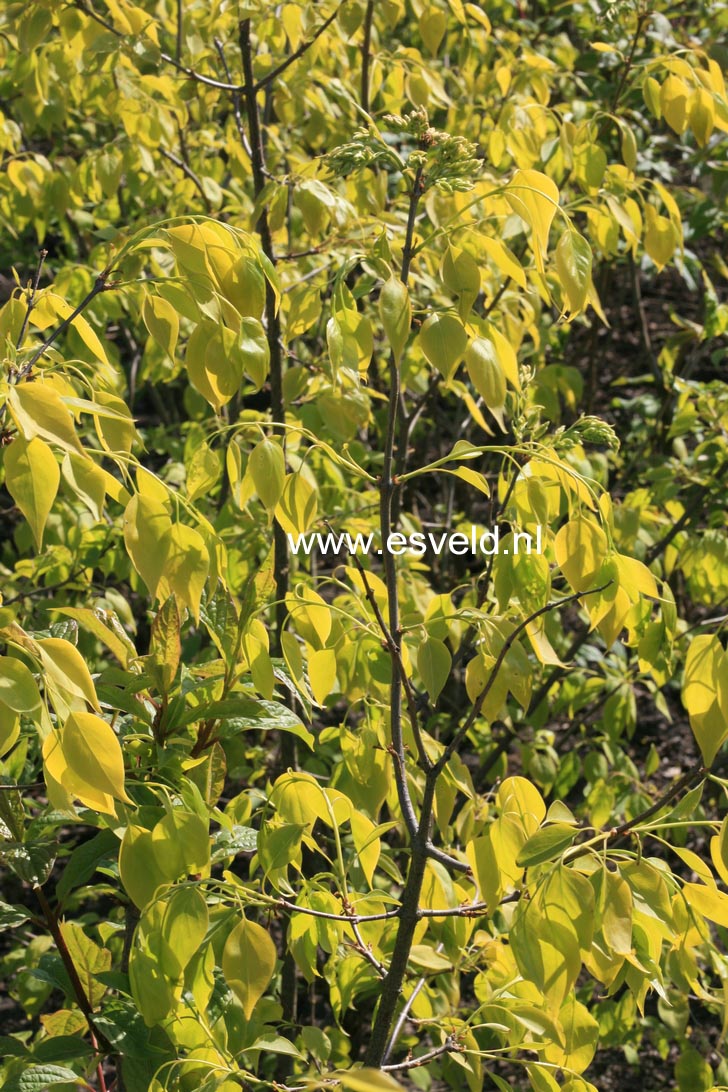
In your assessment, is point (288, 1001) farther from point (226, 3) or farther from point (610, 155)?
point (610, 155)

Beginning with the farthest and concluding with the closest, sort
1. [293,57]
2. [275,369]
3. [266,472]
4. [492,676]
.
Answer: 1. [275,369]
2. [293,57]
3. [492,676]
4. [266,472]

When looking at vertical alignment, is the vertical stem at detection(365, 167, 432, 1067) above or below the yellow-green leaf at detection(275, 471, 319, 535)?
below

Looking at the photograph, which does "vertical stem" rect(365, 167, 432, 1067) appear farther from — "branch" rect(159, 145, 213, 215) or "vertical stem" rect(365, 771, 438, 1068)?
"branch" rect(159, 145, 213, 215)

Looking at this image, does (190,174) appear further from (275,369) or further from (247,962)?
(247,962)

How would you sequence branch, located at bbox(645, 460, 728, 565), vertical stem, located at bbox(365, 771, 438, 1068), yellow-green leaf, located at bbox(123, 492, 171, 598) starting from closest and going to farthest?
yellow-green leaf, located at bbox(123, 492, 171, 598) → vertical stem, located at bbox(365, 771, 438, 1068) → branch, located at bbox(645, 460, 728, 565)

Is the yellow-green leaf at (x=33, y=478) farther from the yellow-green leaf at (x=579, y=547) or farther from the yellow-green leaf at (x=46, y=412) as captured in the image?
the yellow-green leaf at (x=579, y=547)

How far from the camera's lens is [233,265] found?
1.11 m

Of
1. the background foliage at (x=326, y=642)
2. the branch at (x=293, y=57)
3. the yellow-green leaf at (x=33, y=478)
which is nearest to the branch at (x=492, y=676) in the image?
the background foliage at (x=326, y=642)

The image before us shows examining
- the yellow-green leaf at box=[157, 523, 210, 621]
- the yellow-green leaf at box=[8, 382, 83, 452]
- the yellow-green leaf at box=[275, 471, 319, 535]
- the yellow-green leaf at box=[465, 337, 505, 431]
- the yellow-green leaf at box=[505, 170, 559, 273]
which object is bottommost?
the yellow-green leaf at box=[275, 471, 319, 535]

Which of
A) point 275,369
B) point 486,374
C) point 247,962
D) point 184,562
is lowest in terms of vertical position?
point 247,962

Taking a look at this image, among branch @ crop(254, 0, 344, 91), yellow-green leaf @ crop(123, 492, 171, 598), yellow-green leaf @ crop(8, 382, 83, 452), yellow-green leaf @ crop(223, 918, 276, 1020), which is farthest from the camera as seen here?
branch @ crop(254, 0, 344, 91)

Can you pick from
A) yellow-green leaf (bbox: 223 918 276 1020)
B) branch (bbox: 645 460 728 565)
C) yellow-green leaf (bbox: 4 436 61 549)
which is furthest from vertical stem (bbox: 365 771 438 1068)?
branch (bbox: 645 460 728 565)

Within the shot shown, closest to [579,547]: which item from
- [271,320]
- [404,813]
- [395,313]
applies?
[395,313]

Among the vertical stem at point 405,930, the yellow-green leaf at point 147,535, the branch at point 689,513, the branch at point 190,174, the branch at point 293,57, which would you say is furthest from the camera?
the branch at point 689,513
